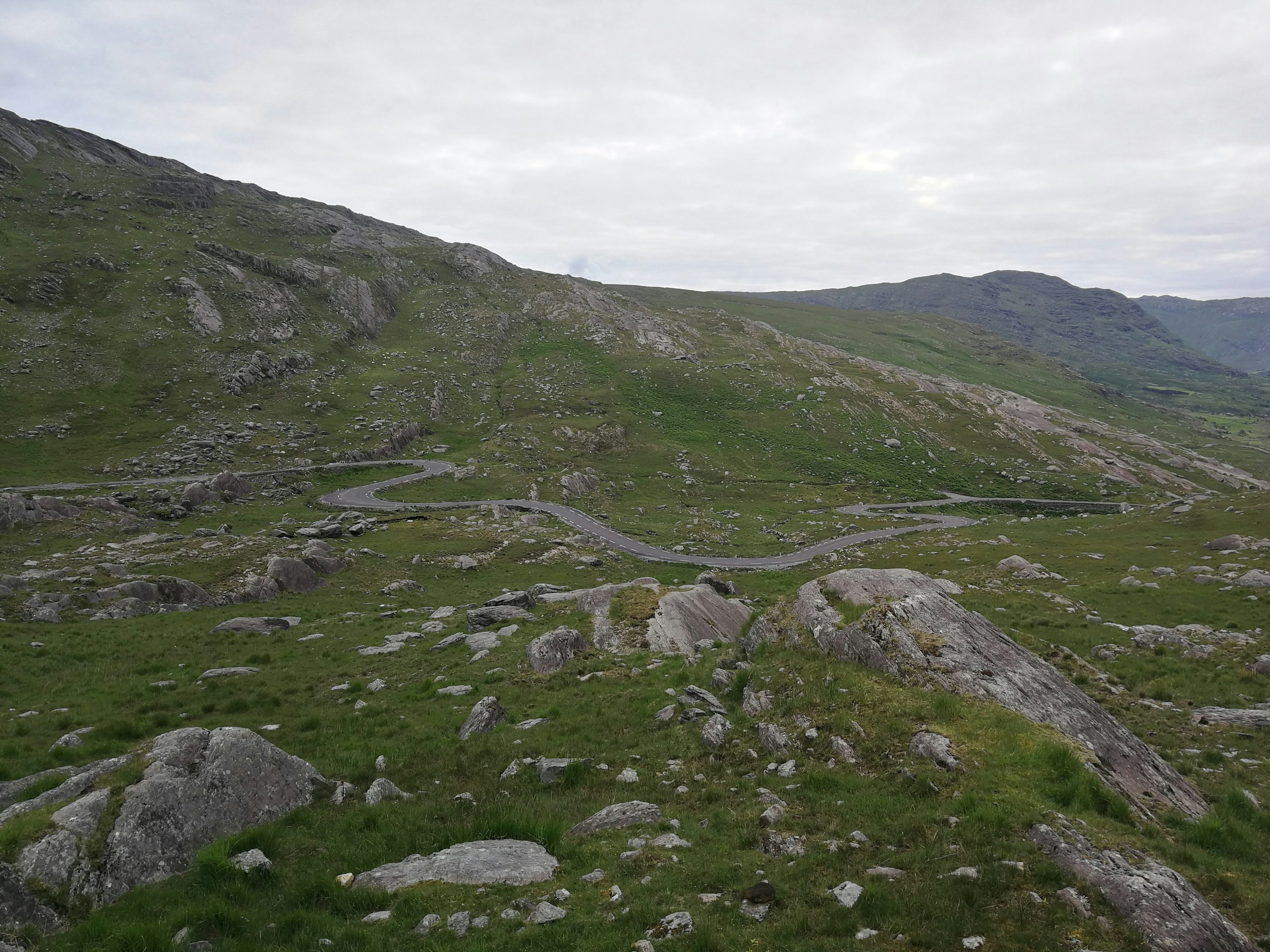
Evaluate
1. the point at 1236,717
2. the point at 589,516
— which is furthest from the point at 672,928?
the point at 589,516

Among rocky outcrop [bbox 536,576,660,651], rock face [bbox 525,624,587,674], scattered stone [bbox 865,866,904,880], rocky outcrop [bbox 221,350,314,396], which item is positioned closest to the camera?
scattered stone [bbox 865,866,904,880]

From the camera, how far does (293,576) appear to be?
146 feet

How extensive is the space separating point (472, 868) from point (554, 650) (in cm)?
1484

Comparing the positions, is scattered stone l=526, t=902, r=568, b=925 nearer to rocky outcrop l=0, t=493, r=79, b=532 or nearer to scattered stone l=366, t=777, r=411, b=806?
scattered stone l=366, t=777, r=411, b=806

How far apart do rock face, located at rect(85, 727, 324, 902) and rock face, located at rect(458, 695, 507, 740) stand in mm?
5027

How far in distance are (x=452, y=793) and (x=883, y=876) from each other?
1112 centimetres

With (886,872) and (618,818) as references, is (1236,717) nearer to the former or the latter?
(886,872)

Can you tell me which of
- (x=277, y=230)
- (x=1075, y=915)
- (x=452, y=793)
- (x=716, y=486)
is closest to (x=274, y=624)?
(x=452, y=793)

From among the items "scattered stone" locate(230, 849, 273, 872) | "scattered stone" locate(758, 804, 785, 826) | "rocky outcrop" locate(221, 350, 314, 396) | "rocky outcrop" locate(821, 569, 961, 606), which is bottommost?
"scattered stone" locate(230, 849, 273, 872)

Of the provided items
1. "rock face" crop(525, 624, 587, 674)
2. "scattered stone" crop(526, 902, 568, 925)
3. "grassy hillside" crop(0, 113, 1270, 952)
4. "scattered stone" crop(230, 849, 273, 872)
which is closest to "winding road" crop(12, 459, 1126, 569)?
"grassy hillside" crop(0, 113, 1270, 952)

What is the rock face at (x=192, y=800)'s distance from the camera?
11586 mm

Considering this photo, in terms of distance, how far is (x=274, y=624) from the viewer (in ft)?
116

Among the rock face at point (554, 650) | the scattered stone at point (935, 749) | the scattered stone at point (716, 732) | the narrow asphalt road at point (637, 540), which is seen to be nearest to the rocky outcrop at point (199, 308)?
the narrow asphalt road at point (637, 540)

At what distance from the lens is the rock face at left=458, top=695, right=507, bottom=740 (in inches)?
779
